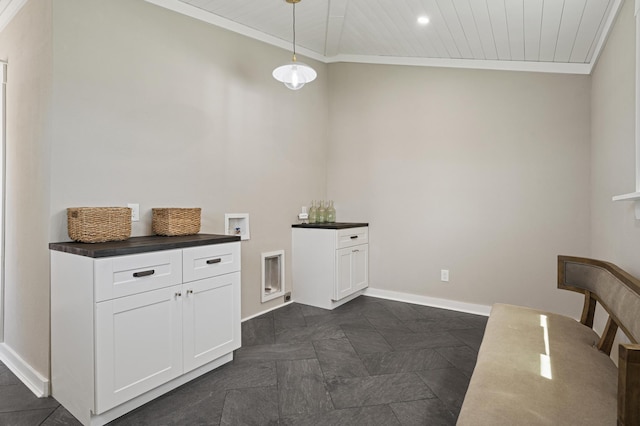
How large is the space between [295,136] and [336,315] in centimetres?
194

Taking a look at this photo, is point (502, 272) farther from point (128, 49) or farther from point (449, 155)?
point (128, 49)

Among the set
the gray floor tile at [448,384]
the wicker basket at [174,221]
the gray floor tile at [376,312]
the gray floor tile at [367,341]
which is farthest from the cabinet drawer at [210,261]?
the gray floor tile at [376,312]

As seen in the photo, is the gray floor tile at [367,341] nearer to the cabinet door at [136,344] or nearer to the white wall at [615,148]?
the cabinet door at [136,344]

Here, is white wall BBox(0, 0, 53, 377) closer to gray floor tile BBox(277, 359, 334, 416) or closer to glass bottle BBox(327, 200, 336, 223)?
gray floor tile BBox(277, 359, 334, 416)

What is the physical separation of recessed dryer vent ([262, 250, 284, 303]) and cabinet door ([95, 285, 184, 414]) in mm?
1581

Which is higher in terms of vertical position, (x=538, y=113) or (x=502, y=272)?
(x=538, y=113)

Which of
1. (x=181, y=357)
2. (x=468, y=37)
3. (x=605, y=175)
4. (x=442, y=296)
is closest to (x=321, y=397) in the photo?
(x=181, y=357)

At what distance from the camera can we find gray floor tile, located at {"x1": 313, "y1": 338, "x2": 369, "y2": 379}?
232 centimetres

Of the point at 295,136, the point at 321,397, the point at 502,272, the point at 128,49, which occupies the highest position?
the point at 128,49

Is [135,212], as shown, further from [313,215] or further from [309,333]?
[313,215]

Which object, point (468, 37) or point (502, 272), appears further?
point (502, 272)

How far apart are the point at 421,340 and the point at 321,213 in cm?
181

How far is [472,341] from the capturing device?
2.84 metres

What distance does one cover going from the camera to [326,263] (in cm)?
366
